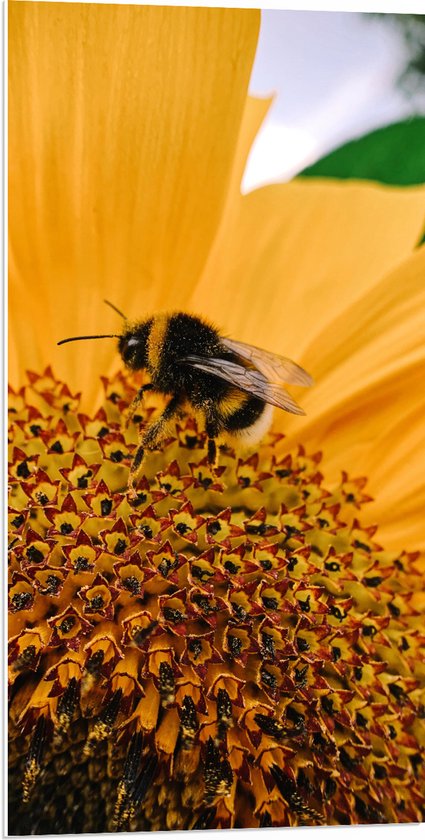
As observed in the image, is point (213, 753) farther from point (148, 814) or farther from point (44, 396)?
point (44, 396)

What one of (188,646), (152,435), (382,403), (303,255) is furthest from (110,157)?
(188,646)

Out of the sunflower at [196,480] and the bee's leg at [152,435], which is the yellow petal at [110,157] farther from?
the bee's leg at [152,435]

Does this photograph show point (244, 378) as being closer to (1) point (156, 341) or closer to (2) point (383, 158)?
(1) point (156, 341)

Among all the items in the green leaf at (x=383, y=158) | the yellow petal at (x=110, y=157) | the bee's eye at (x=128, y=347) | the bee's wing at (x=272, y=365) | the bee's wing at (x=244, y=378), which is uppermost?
the green leaf at (x=383, y=158)

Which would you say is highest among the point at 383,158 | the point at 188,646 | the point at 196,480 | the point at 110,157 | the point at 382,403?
the point at 383,158

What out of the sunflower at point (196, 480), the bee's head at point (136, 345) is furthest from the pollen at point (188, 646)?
the bee's head at point (136, 345)

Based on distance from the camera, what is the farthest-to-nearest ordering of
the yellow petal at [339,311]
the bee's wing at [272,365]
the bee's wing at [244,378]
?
the yellow petal at [339,311]
the bee's wing at [272,365]
the bee's wing at [244,378]

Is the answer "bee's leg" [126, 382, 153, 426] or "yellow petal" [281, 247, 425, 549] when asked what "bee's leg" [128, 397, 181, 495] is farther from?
"yellow petal" [281, 247, 425, 549]

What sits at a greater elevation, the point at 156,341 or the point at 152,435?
the point at 156,341
